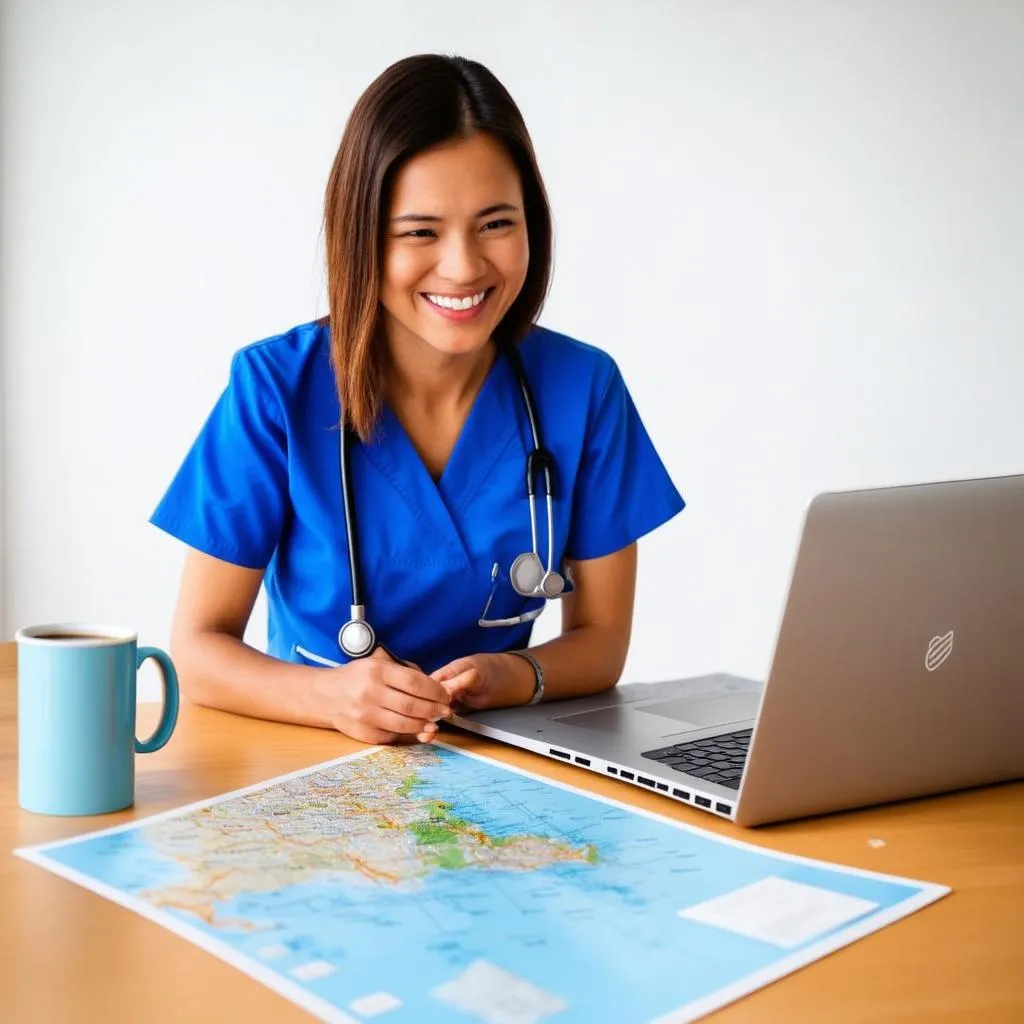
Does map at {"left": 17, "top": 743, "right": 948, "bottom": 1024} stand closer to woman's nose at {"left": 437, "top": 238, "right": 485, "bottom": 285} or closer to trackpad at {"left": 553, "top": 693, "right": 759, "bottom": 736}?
trackpad at {"left": 553, "top": 693, "right": 759, "bottom": 736}

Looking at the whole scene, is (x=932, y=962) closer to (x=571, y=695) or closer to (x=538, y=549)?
(x=571, y=695)

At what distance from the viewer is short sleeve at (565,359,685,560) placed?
1611 millimetres

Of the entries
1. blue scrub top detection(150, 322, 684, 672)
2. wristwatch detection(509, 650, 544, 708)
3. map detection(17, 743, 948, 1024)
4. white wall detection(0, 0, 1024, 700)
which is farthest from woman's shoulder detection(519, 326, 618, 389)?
white wall detection(0, 0, 1024, 700)

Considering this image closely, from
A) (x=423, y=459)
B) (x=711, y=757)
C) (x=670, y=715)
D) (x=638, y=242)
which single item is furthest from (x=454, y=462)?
(x=638, y=242)

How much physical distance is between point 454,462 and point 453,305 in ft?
0.59

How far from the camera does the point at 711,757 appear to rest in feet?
3.79

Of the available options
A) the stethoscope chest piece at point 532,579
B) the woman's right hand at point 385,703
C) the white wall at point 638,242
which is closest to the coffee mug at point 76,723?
the woman's right hand at point 385,703

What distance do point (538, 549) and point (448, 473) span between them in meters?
0.14

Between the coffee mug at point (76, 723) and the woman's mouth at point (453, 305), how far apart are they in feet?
1.93

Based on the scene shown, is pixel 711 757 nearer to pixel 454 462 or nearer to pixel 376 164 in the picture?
pixel 454 462

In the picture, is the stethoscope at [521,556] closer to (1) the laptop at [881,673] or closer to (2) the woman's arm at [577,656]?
(2) the woman's arm at [577,656]

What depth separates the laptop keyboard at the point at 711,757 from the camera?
1103 mm

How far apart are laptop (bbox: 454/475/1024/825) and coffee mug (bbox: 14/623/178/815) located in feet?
1.20

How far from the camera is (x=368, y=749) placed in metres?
1.20
